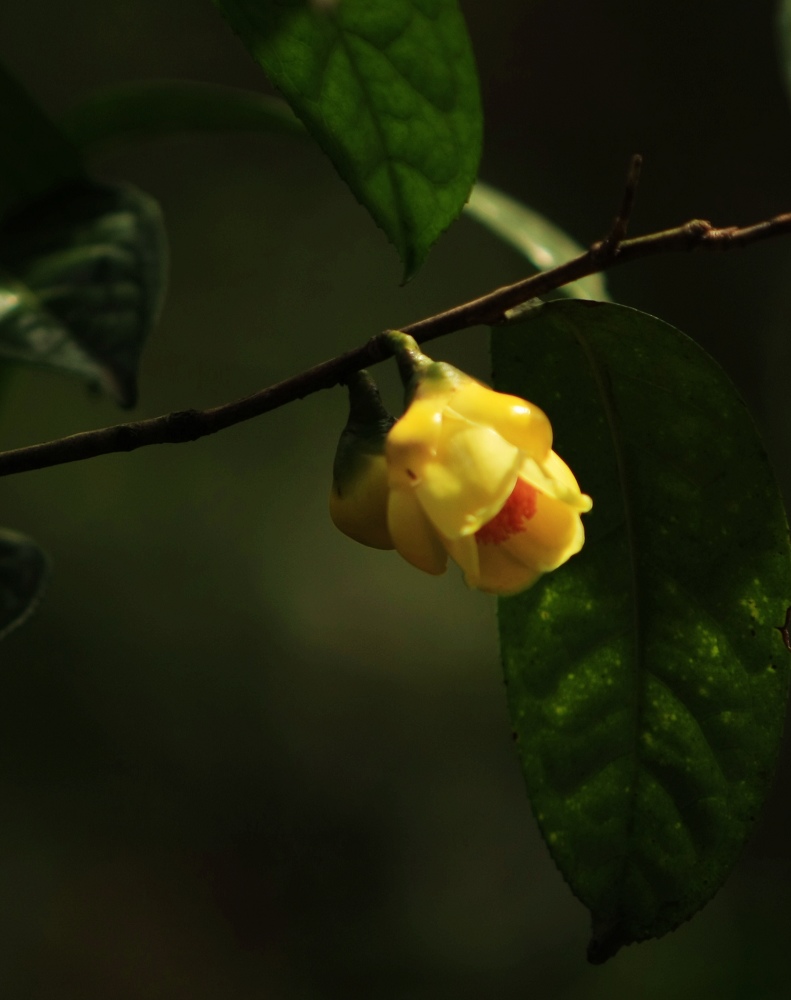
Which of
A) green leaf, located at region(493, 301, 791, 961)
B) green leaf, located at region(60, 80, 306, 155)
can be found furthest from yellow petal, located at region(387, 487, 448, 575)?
green leaf, located at region(60, 80, 306, 155)

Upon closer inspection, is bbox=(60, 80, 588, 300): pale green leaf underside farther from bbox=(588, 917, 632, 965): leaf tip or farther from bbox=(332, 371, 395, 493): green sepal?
bbox=(588, 917, 632, 965): leaf tip

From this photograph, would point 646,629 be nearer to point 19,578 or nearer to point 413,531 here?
point 413,531

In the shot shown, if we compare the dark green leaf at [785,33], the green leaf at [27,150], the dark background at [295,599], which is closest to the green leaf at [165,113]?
the green leaf at [27,150]

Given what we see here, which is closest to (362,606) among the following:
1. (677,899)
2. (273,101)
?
(273,101)

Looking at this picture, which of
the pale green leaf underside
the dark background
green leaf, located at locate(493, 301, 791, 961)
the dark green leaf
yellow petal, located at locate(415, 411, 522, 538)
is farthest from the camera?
the dark background

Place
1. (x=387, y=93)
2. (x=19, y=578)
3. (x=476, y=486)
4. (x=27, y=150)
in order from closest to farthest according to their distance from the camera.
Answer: (x=476, y=486) < (x=387, y=93) < (x=19, y=578) < (x=27, y=150)

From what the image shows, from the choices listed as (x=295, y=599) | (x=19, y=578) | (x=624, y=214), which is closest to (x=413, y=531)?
(x=624, y=214)

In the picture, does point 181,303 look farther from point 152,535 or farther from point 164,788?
point 164,788

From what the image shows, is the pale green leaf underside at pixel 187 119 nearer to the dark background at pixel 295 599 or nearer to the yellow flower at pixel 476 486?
the yellow flower at pixel 476 486
